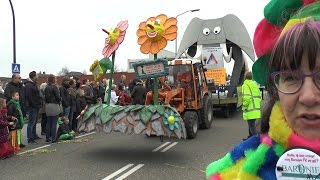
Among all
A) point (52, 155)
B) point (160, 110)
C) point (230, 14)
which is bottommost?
point (52, 155)

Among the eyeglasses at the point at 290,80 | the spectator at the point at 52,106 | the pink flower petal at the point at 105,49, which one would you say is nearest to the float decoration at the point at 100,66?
the pink flower petal at the point at 105,49

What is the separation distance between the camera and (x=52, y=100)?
34.6 ft

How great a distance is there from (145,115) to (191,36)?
1117 centimetres

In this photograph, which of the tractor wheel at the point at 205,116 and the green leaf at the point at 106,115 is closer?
the green leaf at the point at 106,115

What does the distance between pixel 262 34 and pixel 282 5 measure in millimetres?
112

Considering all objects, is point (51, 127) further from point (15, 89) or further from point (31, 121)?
point (15, 89)

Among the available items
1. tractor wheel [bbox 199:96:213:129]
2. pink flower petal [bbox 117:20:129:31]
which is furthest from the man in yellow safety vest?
tractor wheel [bbox 199:96:213:129]

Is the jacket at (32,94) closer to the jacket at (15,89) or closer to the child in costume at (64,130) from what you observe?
the jacket at (15,89)

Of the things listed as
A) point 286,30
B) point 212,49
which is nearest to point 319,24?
point 286,30

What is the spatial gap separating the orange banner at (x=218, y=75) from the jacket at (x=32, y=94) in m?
8.33

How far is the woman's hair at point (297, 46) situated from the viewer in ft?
3.75

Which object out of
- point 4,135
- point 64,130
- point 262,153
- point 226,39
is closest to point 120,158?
point 4,135

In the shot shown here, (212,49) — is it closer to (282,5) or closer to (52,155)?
(52,155)

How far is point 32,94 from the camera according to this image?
1049cm
